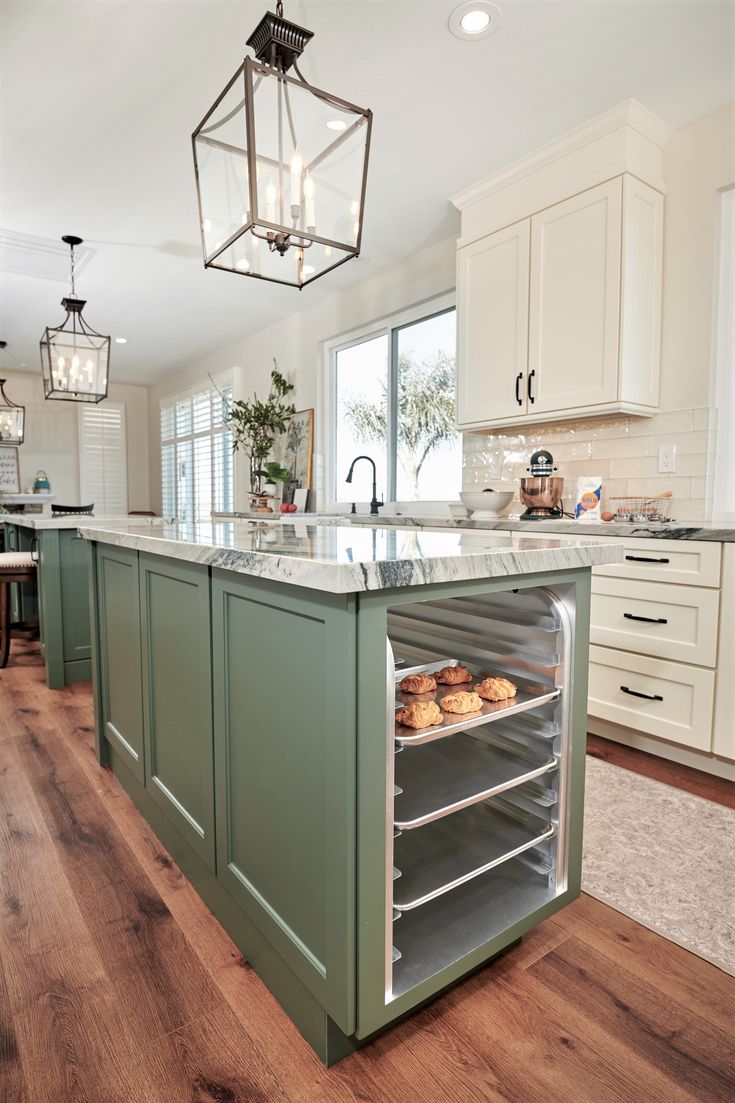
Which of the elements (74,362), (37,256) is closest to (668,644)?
(74,362)

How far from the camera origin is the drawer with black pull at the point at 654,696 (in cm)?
223

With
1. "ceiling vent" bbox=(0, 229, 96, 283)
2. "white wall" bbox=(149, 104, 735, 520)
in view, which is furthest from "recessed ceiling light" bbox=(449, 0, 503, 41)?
"ceiling vent" bbox=(0, 229, 96, 283)

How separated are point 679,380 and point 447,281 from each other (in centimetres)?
177

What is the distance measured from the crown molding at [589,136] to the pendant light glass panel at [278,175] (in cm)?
151

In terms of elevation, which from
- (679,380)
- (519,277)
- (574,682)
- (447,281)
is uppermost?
(447,281)

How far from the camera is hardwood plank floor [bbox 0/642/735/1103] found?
1009mm

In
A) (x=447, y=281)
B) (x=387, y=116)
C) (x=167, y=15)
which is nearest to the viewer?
(x=167, y=15)

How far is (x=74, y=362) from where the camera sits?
3996 mm

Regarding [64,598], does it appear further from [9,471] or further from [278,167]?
[9,471]

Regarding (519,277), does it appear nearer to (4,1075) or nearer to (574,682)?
(574,682)

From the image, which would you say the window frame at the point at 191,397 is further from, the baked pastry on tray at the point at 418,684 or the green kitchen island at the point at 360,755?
the baked pastry on tray at the point at 418,684

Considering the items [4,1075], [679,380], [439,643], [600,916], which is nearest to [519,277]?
[679,380]

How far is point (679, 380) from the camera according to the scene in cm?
276

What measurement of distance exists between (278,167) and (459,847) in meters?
1.84
